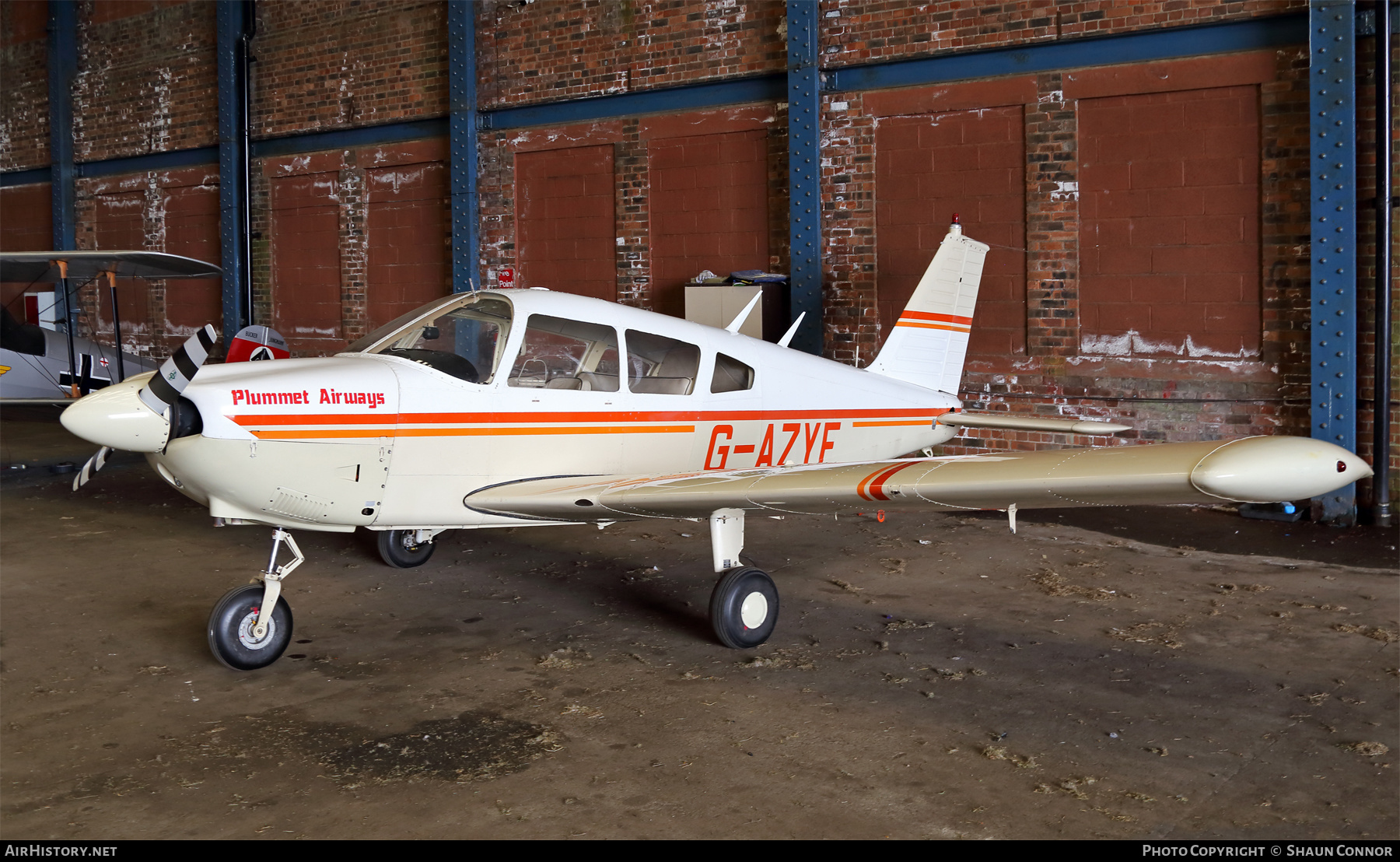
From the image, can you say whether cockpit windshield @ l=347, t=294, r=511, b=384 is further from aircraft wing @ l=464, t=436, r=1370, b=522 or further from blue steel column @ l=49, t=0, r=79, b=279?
blue steel column @ l=49, t=0, r=79, b=279

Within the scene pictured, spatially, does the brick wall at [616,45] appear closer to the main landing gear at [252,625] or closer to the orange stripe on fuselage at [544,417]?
the orange stripe on fuselage at [544,417]

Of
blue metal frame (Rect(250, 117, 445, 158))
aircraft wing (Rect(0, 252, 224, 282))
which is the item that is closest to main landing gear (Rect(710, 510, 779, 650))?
aircraft wing (Rect(0, 252, 224, 282))

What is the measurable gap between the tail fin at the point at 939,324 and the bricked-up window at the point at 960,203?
1694mm

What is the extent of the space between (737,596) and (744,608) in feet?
0.25

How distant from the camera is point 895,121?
10117 millimetres

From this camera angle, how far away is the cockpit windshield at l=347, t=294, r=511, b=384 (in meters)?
5.57

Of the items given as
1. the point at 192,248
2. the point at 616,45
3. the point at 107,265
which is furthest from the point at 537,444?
the point at 192,248

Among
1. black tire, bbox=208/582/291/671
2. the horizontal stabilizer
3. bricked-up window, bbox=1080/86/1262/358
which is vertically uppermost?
bricked-up window, bbox=1080/86/1262/358

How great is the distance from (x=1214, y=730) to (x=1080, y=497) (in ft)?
3.87

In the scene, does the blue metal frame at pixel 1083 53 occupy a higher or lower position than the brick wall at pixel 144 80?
lower

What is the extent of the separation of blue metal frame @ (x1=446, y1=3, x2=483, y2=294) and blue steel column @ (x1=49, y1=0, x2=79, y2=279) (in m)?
8.24

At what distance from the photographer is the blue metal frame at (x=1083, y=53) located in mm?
8508

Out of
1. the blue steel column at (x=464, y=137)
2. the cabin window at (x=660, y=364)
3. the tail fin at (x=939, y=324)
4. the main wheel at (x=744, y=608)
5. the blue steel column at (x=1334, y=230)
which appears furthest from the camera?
the blue steel column at (x=464, y=137)

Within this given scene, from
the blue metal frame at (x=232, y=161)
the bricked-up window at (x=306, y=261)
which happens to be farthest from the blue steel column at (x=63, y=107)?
the bricked-up window at (x=306, y=261)
